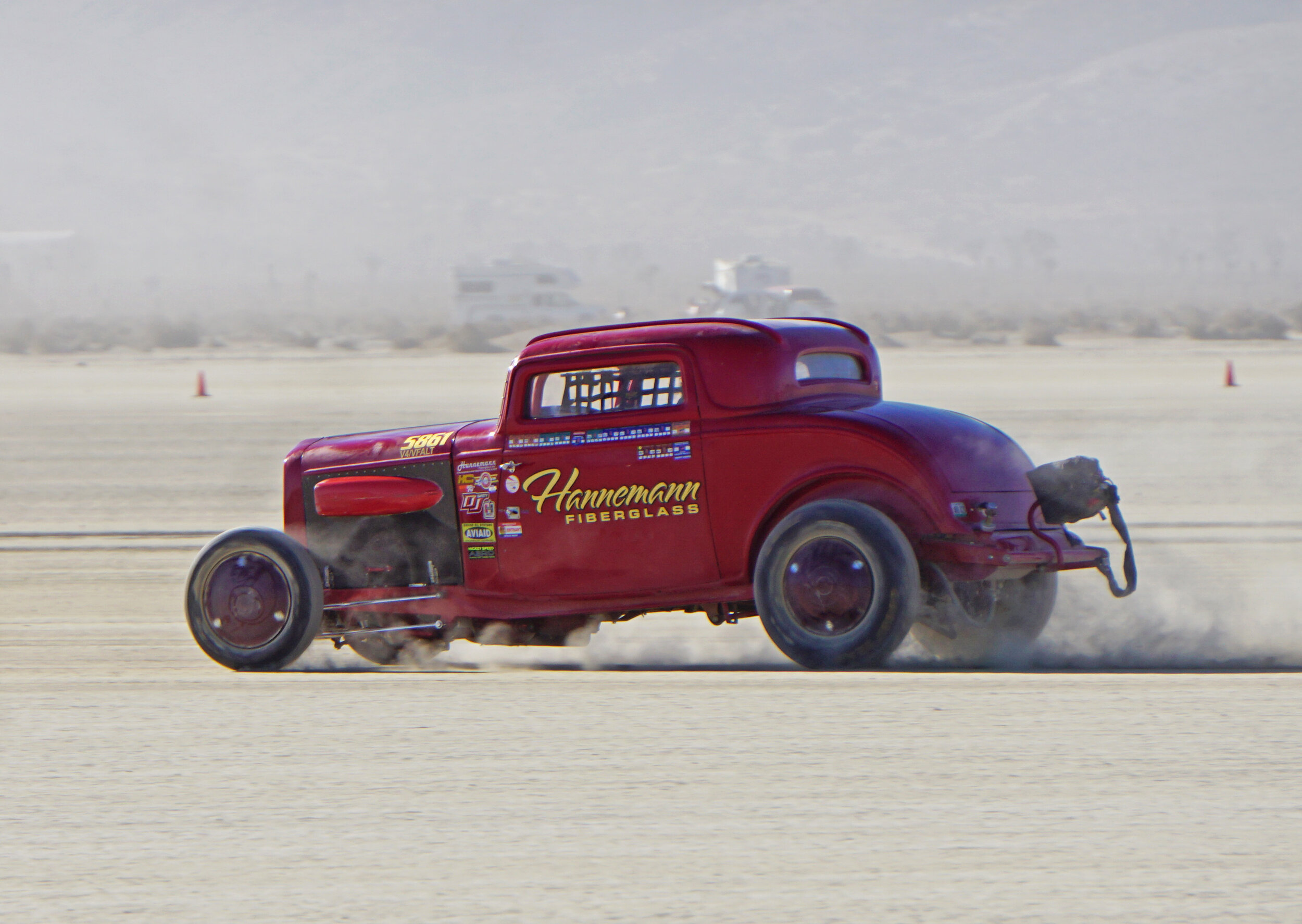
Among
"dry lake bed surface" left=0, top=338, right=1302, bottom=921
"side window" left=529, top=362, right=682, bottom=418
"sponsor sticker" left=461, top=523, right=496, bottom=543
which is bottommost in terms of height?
"dry lake bed surface" left=0, top=338, right=1302, bottom=921

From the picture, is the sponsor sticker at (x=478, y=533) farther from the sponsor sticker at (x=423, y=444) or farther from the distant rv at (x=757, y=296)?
the distant rv at (x=757, y=296)

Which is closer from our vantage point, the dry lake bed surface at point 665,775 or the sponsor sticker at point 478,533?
the dry lake bed surface at point 665,775

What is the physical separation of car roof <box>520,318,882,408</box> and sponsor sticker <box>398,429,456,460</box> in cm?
59

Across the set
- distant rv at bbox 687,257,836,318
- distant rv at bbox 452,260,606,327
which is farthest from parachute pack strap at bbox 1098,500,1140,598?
distant rv at bbox 452,260,606,327

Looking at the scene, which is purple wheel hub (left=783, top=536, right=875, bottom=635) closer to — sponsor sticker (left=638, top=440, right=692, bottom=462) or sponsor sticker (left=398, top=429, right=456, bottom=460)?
sponsor sticker (left=638, top=440, right=692, bottom=462)

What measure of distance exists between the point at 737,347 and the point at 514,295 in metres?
63.3

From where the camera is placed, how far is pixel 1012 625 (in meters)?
7.98

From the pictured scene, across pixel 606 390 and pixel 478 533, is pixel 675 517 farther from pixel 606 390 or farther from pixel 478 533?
pixel 478 533

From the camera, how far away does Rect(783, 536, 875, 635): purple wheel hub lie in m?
7.04

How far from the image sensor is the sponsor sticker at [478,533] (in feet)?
25.5

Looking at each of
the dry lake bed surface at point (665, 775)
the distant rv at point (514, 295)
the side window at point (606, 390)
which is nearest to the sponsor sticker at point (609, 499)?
the side window at point (606, 390)

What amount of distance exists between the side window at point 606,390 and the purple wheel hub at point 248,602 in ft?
5.06

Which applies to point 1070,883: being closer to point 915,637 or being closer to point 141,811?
point 141,811

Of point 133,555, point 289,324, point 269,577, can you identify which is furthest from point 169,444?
point 289,324
